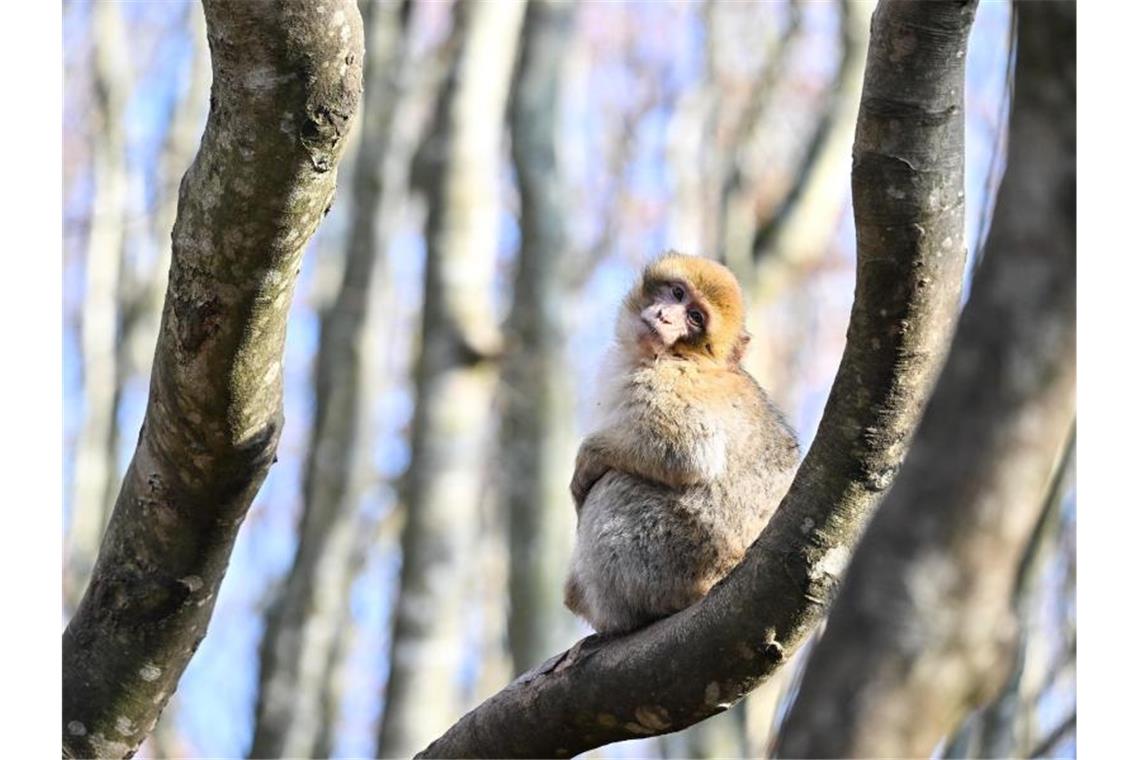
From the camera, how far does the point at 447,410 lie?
23.3 ft

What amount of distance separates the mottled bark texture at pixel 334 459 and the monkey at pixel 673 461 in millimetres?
3843

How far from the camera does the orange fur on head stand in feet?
15.7

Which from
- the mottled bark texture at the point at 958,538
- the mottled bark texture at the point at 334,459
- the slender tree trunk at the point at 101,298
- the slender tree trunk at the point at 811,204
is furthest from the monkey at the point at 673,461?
the slender tree trunk at the point at 101,298

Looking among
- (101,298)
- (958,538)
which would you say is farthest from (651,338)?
(101,298)

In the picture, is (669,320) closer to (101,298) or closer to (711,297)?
(711,297)

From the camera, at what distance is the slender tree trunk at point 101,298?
10.5 metres

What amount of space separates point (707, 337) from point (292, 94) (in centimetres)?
215

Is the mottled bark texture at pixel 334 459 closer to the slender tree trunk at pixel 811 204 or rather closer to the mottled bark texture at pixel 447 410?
the mottled bark texture at pixel 447 410

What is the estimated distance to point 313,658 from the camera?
28.1 feet

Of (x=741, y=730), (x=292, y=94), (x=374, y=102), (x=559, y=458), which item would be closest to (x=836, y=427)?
(x=292, y=94)

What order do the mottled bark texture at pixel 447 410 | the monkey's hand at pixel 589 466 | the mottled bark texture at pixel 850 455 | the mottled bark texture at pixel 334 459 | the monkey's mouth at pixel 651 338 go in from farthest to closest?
the mottled bark texture at pixel 334 459, the mottled bark texture at pixel 447 410, the monkey's mouth at pixel 651 338, the monkey's hand at pixel 589 466, the mottled bark texture at pixel 850 455

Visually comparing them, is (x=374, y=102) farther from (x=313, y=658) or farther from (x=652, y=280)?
(x=652, y=280)

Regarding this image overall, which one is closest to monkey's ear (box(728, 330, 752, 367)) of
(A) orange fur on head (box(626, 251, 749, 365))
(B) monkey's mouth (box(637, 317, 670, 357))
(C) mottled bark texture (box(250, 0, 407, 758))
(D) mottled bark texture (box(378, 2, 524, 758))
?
(A) orange fur on head (box(626, 251, 749, 365))

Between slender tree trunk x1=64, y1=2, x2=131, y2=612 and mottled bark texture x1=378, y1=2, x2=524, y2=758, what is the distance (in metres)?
4.01
